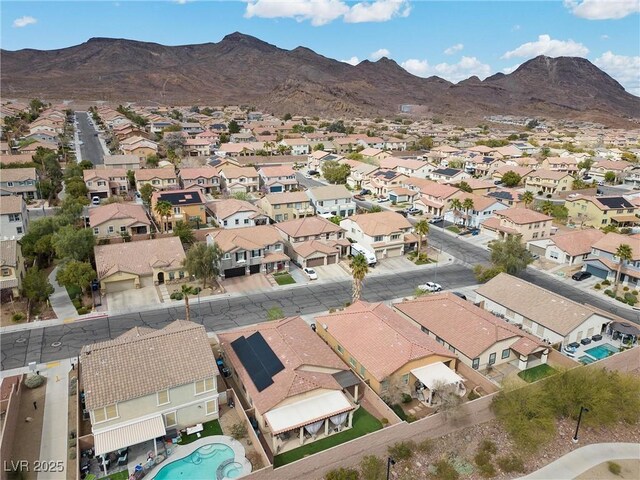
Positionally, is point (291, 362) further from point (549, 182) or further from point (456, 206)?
point (549, 182)

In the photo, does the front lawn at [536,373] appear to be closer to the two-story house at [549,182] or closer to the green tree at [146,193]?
the green tree at [146,193]

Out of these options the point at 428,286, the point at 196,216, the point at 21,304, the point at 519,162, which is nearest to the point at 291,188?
the point at 196,216

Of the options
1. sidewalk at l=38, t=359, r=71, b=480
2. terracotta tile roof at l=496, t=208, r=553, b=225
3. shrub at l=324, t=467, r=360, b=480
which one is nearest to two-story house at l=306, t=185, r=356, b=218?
terracotta tile roof at l=496, t=208, r=553, b=225

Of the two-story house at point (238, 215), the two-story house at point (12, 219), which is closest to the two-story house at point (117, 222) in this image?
the two-story house at point (12, 219)

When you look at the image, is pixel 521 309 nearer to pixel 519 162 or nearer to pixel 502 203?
pixel 502 203

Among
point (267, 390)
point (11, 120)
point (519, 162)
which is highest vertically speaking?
point (11, 120)

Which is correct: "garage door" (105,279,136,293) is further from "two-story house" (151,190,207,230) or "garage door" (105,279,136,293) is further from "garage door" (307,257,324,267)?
"garage door" (307,257,324,267)
